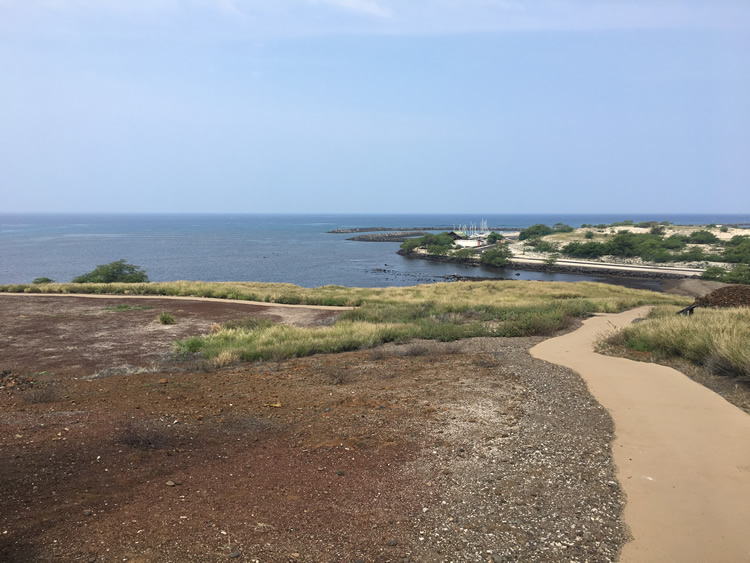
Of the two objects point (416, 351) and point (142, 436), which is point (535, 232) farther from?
point (142, 436)

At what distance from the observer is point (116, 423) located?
7762 millimetres

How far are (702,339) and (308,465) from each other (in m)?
9.32

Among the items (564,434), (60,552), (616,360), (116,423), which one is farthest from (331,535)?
(616,360)

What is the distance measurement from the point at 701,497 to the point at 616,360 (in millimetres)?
6366

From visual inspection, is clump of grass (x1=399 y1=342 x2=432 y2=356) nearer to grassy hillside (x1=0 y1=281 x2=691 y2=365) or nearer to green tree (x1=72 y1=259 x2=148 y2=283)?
grassy hillside (x1=0 y1=281 x2=691 y2=365)

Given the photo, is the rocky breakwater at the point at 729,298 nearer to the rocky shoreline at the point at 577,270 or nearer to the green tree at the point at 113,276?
the green tree at the point at 113,276

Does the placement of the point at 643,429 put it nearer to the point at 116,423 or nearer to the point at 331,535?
the point at 331,535

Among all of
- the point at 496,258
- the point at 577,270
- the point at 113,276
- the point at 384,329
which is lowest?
the point at 577,270

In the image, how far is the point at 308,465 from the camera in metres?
6.45

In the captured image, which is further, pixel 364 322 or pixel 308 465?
pixel 364 322

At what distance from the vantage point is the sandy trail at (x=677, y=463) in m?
4.83

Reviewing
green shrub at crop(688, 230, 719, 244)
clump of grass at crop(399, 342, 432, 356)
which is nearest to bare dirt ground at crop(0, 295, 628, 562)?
clump of grass at crop(399, 342, 432, 356)

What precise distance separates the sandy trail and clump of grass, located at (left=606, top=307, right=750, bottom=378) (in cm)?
93

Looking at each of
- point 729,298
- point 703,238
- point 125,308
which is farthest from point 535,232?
point 125,308
